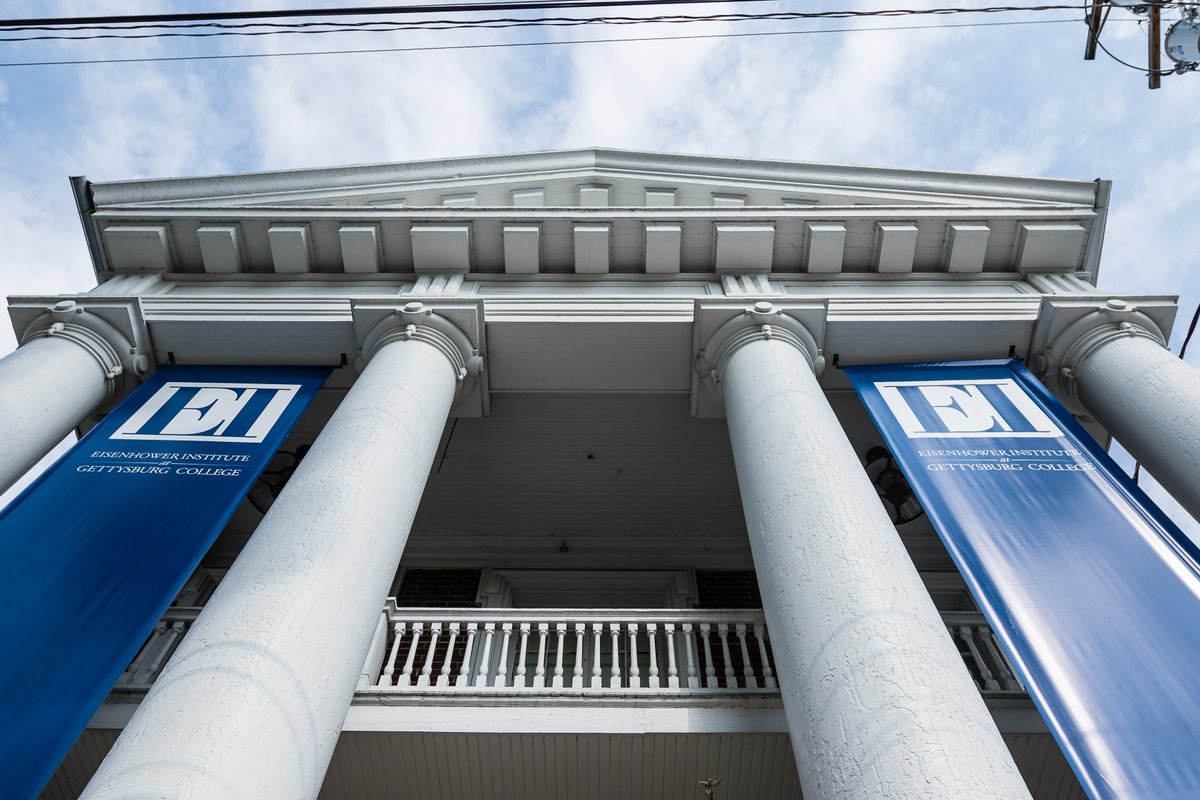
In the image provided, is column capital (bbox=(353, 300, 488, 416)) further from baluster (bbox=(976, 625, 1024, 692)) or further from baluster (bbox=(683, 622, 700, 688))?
baluster (bbox=(976, 625, 1024, 692))

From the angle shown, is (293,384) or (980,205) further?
(980,205)

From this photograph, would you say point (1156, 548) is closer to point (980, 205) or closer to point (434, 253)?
point (980, 205)

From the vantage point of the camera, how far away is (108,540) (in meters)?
5.82

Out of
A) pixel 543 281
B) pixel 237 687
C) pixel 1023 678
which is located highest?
pixel 543 281

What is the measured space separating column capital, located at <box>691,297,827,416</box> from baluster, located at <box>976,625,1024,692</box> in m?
3.16

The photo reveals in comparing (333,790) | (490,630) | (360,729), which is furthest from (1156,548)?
(333,790)

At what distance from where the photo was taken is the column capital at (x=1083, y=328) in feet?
26.7

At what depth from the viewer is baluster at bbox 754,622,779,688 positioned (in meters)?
7.03

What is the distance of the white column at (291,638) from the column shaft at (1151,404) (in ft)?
20.2

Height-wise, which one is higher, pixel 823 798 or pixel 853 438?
pixel 853 438

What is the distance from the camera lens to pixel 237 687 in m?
4.01

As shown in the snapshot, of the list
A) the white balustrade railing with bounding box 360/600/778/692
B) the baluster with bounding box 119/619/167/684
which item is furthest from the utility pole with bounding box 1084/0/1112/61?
the baluster with bounding box 119/619/167/684

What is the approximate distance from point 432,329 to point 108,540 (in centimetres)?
351

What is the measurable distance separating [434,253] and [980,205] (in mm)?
6707
